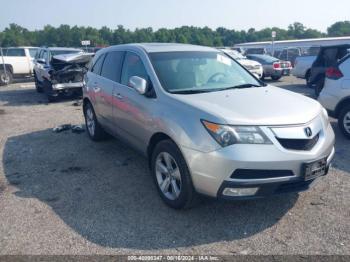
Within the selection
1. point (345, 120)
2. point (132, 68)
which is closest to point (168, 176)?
point (132, 68)

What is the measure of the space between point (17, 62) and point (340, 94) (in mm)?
16865

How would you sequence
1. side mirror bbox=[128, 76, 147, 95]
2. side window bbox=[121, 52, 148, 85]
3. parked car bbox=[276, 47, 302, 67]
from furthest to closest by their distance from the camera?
parked car bbox=[276, 47, 302, 67] → side window bbox=[121, 52, 148, 85] → side mirror bbox=[128, 76, 147, 95]

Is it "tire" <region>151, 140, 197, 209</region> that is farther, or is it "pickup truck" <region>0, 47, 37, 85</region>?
"pickup truck" <region>0, 47, 37, 85</region>

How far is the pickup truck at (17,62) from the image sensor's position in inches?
720

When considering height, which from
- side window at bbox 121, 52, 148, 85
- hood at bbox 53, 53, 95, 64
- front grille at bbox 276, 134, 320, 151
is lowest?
front grille at bbox 276, 134, 320, 151

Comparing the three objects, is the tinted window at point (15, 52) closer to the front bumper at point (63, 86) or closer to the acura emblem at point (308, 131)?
the front bumper at point (63, 86)

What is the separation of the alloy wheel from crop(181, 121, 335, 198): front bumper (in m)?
0.41

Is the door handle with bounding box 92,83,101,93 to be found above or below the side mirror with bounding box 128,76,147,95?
below

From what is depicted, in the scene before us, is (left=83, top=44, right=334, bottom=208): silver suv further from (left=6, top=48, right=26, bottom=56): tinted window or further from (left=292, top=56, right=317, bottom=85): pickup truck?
(left=6, top=48, right=26, bottom=56): tinted window

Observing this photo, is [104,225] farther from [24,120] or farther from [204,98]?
[24,120]

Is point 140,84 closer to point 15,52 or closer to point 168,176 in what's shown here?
point 168,176

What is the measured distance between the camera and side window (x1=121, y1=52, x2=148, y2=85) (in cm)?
464

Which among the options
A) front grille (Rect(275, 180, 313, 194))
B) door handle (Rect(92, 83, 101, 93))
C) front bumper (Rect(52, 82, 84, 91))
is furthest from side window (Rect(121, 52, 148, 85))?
front bumper (Rect(52, 82, 84, 91))

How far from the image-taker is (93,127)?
263 inches
